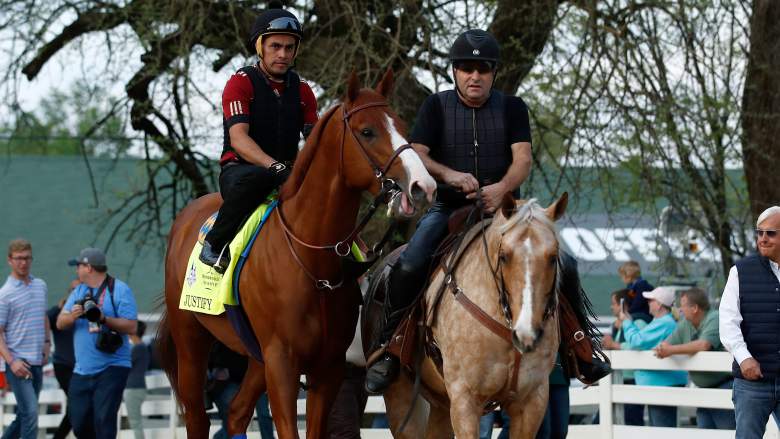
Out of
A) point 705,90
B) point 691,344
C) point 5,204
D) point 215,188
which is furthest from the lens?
point 5,204

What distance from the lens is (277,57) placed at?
7707mm

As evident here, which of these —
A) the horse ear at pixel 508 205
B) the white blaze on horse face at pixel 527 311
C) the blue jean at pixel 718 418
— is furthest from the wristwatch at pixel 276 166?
the blue jean at pixel 718 418

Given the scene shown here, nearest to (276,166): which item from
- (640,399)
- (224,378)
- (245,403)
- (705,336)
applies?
(245,403)

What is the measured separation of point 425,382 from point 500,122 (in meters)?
1.68

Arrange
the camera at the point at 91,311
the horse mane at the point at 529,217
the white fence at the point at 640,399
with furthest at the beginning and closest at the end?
the camera at the point at 91,311, the white fence at the point at 640,399, the horse mane at the point at 529,217

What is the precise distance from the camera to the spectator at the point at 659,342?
39.3 ft

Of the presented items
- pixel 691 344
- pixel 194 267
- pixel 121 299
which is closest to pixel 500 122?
pixel 194 267

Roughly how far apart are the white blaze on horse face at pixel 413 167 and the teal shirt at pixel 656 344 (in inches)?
248

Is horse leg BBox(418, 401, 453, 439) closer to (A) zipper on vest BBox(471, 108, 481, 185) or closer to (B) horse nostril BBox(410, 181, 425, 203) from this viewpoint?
(A) zipper on vest BBox(471, 108, 481, 185)

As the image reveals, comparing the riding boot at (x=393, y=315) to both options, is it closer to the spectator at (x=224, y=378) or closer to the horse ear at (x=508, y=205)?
the horse ear at (x=508, y=205)

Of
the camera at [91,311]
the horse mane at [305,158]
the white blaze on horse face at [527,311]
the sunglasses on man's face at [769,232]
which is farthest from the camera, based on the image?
the camera at [91,311]

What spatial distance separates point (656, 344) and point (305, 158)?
6100 mm

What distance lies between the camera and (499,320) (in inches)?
265

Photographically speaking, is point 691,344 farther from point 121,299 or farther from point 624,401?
point 121,299
